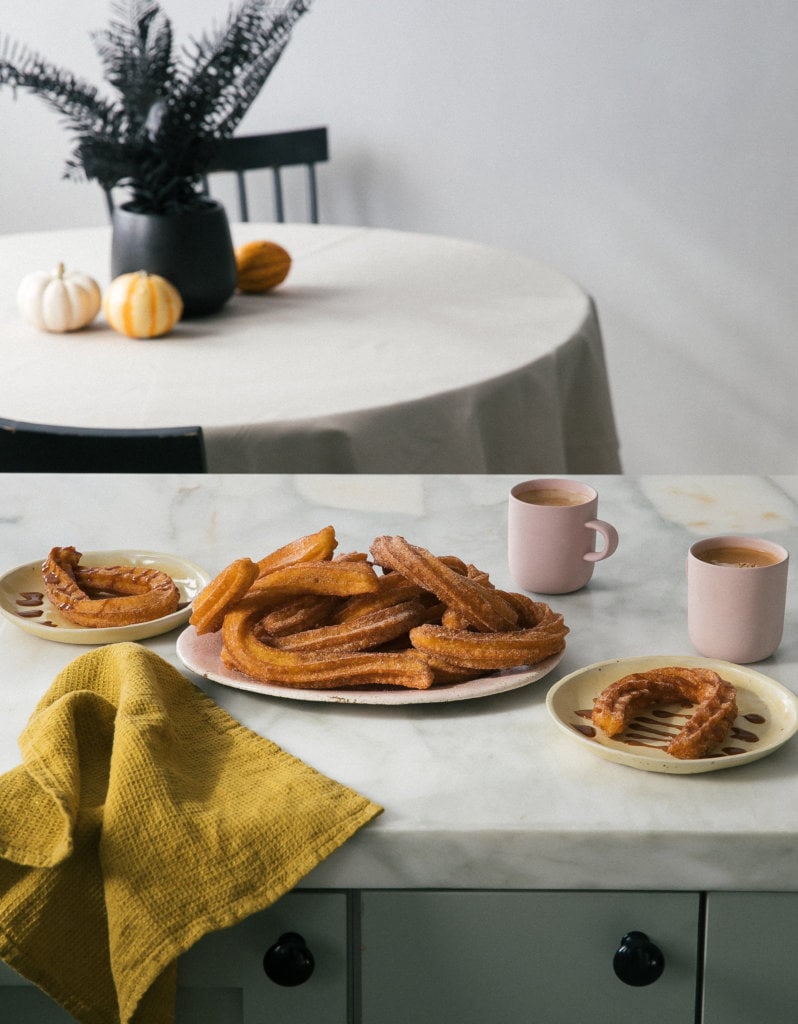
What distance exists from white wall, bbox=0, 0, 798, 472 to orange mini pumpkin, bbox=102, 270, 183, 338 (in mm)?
1841

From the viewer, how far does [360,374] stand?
1907 mm

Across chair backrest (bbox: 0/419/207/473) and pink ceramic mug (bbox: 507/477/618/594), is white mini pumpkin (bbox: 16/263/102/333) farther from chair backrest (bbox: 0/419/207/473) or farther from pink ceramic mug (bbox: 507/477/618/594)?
pink ceramic mug (bbox: 507/477/618/594)

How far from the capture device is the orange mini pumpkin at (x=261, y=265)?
2.33 meters

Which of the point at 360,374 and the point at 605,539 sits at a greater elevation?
the point at 605,539

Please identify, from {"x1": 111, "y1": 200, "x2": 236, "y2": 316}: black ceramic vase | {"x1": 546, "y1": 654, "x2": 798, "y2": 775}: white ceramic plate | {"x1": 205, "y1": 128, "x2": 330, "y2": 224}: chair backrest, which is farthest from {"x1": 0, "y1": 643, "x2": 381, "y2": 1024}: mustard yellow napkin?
{"x1": 205, "y1": 128, "x2": 330, "y2": 224}: chair backrest

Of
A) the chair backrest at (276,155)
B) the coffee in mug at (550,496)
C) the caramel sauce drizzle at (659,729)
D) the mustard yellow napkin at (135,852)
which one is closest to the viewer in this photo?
the mustard yellow napkin at (135,852)

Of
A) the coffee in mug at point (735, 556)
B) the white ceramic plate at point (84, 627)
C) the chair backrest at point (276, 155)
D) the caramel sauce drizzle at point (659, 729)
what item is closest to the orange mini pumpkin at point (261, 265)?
the chair backrest at point (276, 155)

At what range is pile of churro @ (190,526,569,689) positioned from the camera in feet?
2.91

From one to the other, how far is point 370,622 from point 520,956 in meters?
0.26

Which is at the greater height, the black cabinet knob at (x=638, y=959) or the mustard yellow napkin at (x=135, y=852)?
the mustard yellow napkin at (x=135, y=852)

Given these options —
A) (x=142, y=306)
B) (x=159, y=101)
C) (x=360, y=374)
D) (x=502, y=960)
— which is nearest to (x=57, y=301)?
(x=142, y=306)

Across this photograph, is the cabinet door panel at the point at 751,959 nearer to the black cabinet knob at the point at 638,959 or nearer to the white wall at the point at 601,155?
the black cabinet knob at the point at 638,959

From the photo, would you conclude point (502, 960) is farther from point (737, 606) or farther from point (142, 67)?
point (142, 67)

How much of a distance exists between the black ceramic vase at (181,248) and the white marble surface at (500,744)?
979 mm
